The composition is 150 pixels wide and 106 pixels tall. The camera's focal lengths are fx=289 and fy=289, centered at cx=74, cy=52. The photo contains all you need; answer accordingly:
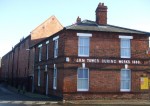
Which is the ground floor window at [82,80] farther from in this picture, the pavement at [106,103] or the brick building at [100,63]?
the pavement at [106,103]

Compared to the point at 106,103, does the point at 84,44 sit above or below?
above

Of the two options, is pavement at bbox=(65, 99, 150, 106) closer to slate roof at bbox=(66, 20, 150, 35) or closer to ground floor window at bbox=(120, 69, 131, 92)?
ground floor window at bbox=(120, 69, 131, 92)

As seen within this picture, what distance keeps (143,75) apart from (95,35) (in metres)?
6.03

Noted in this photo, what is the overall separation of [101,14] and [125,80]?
7184 millimetres

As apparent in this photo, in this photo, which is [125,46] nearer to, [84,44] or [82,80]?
[84,44]

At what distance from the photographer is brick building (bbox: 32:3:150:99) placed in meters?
25.8

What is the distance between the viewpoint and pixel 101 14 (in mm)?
29359

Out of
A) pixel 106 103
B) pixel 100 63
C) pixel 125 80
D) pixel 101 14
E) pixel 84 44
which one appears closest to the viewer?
pixel 106 103

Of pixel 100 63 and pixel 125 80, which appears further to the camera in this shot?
pixel 125 80

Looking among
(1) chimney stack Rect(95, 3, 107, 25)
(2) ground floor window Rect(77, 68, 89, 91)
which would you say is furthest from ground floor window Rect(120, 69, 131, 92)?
(1) chimney stack Rect(95, 3, 107, 25)

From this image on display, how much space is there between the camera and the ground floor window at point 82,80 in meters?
25.9

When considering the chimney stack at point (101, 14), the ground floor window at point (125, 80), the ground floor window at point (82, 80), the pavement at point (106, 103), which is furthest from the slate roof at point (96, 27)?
the pavement at point (106, 103)

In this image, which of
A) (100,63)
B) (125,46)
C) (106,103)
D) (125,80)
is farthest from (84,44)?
(106,103)

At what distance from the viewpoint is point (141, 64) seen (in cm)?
2764
